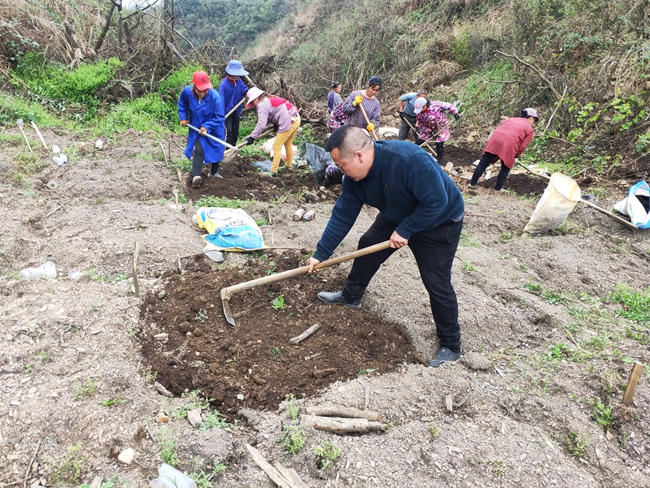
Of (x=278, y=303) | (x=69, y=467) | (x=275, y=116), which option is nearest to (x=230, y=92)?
(x=275, y=116)

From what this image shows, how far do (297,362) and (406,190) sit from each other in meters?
1.37

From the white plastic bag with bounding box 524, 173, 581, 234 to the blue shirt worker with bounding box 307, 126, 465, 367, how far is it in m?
2.76

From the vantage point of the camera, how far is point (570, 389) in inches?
105

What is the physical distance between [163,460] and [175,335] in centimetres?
105

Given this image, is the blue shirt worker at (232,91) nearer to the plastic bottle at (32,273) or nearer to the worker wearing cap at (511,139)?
the worker wearing cap at (511,139)

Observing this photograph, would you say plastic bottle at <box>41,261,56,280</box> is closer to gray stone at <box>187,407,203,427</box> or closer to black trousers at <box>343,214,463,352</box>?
gray stone at <box>187,407,203,427</box>

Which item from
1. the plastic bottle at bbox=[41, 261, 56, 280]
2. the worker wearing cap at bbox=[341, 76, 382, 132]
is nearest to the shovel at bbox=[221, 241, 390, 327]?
the plastic bottle at bbox=[41, 261, 56, 280]

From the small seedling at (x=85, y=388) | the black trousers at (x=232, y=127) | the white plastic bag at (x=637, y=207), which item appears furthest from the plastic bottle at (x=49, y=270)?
the white plastic bag at (x=637, y=207)

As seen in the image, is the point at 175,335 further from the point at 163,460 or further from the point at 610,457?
the point at 610,457

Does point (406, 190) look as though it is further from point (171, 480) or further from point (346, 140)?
point (171, 480)

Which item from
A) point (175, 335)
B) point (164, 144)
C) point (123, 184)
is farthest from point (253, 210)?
point (164, 144)

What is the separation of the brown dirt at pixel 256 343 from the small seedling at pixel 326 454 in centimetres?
48

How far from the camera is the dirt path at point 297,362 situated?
2105mm

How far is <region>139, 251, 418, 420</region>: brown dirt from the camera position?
Result: 102 inches
